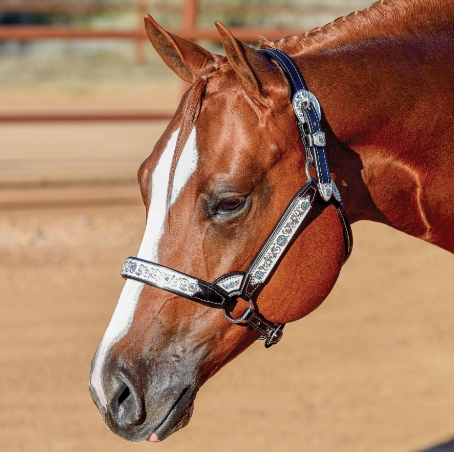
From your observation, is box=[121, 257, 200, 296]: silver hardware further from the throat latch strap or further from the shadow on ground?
the shadow on ground

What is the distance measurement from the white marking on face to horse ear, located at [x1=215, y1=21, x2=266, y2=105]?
20 centimetres

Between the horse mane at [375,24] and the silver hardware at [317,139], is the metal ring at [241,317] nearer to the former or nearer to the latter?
the silver hardware at [317,139]

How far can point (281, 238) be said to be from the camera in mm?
2164

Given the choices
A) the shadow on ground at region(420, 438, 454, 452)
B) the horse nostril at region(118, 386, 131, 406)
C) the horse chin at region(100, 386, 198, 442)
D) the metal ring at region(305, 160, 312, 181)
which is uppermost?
the metal ring at region(305, 160, 312, 181)

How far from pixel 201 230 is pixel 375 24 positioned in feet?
2.99

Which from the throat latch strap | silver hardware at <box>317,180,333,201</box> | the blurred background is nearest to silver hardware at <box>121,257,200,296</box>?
the throat latch strap

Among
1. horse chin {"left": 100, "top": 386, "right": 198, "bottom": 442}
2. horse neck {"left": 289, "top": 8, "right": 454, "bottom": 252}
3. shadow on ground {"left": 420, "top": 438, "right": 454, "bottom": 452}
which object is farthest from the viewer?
shadow on ground {"left": 420, "top": 438, "right": 454, "bottom": 452}

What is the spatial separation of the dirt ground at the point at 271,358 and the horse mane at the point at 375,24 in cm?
215

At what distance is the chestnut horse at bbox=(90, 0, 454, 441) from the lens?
83.0 inches

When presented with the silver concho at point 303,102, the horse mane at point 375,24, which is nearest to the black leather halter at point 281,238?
the silver concho at point 303,102

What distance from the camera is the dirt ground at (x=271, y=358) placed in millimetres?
3896

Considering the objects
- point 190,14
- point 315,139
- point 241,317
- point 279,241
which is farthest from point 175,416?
point 190,14

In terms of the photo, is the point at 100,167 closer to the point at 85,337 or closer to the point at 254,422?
the point at 85,337

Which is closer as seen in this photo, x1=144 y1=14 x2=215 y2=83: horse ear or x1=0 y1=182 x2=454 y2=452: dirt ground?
x1=144 y1=14 x2=215 y2=83: horse ear
